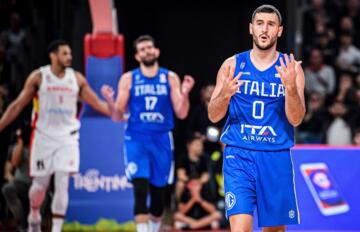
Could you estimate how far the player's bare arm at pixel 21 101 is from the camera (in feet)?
35.3

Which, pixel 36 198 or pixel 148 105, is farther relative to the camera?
pixel 36 198

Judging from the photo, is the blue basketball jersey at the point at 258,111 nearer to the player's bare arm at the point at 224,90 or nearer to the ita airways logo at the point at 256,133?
the ita airways logo at the point at 256,133

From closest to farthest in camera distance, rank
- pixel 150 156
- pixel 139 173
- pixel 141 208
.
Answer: pixel 141 208
pixel 139 173
pixel 150 156

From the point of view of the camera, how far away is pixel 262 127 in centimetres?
687

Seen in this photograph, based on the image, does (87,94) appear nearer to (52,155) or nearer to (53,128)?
(53,128)

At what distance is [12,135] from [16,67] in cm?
237

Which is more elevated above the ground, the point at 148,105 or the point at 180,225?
the point at 148,105

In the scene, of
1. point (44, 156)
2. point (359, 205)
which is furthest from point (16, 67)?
point (359, 205)

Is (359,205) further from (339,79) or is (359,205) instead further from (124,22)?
(124,22)

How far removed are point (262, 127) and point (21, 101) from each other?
4732 mm

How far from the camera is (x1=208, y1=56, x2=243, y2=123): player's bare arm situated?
6598mm

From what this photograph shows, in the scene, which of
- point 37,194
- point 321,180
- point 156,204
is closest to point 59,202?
point 37,194

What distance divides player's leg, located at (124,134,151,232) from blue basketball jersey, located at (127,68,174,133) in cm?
17

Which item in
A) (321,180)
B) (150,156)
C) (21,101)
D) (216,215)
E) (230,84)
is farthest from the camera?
(216,215)
